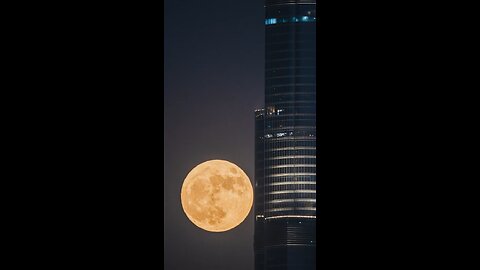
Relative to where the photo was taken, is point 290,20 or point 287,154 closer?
point 287,154

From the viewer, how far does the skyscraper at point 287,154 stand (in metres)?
76.3

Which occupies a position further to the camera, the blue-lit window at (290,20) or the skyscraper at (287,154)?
the blue-lit window at (290,20)

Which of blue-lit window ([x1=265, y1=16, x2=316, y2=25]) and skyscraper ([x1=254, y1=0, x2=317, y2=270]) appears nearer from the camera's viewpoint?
skyscraper ([x1=254, y1=0, x2=317, y2=270])

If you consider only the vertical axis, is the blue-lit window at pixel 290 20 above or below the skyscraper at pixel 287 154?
above

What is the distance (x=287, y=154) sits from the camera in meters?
77.0

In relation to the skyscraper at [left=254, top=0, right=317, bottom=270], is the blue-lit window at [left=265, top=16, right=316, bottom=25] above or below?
above

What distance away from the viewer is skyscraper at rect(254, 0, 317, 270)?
250 feet

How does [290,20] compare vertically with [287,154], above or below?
above
